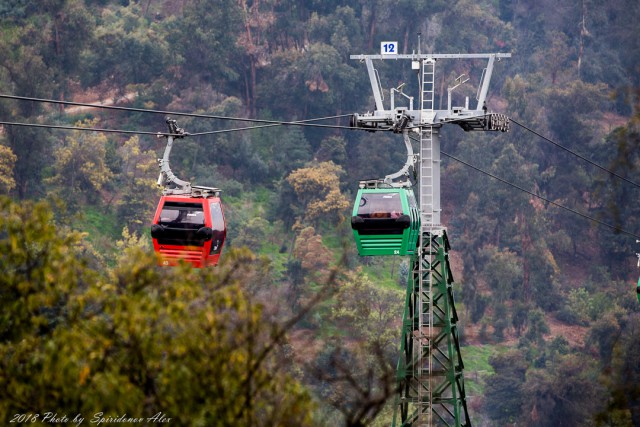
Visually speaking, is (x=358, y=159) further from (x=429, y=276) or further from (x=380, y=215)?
(x=429, y=276)

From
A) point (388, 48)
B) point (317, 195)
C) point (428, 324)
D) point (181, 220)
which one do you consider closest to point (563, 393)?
point (317, 195)

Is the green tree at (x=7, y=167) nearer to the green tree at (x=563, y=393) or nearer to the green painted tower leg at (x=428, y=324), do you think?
the green tree at (x=563, y=393)

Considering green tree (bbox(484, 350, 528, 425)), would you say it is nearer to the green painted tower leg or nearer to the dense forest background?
the dense forest background

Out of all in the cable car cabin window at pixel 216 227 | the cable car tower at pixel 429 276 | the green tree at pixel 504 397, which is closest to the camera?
the cable car tower at pixel 429 276

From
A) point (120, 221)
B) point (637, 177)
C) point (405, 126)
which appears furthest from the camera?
point (637, 177)

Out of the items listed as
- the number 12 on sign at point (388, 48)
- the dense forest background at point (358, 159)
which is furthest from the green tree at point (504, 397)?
the number 12 on sign at point (388, 48)

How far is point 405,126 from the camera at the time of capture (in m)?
26.6

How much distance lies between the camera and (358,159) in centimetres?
8756

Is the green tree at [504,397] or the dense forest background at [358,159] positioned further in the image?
the dense forest background at [358,159]

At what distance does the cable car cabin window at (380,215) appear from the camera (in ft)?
86.5

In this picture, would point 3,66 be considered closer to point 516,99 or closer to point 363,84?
point 363,84

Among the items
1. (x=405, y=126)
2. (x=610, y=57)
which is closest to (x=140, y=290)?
(x=405, y=126)

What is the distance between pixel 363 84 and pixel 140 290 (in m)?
77.1

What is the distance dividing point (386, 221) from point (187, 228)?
354 cm
